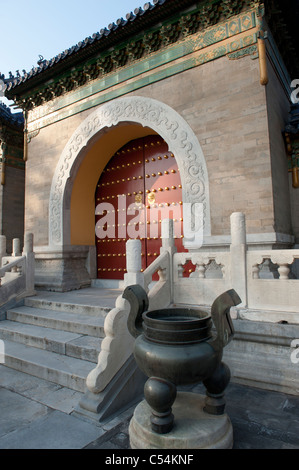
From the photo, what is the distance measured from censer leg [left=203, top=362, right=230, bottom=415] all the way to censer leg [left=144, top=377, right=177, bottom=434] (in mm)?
348

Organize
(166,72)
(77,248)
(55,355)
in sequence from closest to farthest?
(55,355) → (166,72) → (77,248)

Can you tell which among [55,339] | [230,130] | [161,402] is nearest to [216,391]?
[161,402]

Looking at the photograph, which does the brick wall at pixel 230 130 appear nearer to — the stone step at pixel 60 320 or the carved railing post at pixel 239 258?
the carved railing post at pixel 239 258

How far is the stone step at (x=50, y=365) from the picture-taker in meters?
3.02

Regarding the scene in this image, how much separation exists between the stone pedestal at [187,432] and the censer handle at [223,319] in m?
0.51

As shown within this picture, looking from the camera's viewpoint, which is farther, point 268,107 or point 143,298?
→ point 268,107

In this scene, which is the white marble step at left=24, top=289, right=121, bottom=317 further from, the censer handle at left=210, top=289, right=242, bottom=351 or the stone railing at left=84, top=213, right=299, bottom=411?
the censer handle at left=210, top=289, right=242, bottom=351

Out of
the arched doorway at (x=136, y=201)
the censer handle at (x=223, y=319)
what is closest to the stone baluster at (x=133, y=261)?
the censer handle at (x=223, y=319)

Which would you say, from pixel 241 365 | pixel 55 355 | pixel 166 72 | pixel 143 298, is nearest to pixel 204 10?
pixel 166 72

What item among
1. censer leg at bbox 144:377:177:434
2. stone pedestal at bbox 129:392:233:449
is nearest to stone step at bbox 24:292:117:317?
stone pedestal at bbox 129:392:233:449

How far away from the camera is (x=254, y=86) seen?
4.46m

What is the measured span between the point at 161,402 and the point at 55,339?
7.29ft

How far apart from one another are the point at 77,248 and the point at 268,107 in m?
4.67
